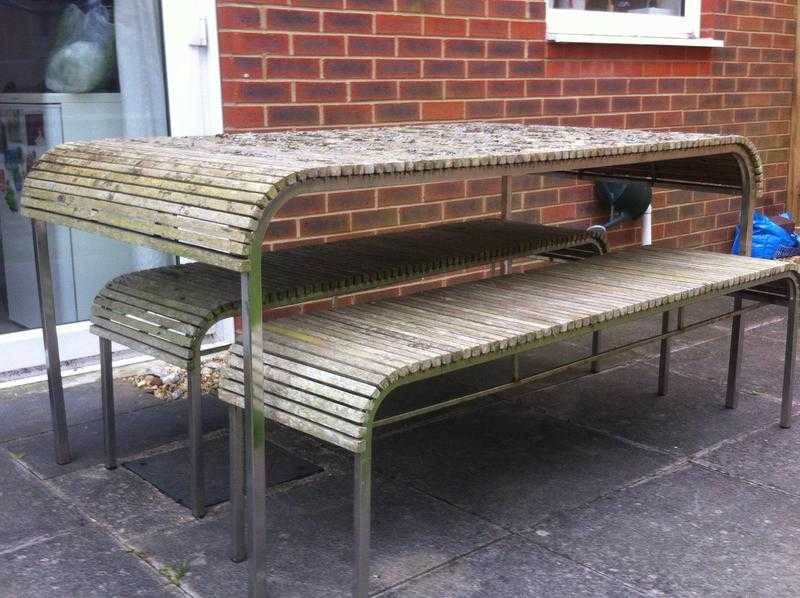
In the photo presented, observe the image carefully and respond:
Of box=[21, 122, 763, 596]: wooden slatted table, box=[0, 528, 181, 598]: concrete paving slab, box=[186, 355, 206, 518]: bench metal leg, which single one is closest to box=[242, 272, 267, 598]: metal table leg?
box=[21, 122, 763, 596]: wooden slatted table

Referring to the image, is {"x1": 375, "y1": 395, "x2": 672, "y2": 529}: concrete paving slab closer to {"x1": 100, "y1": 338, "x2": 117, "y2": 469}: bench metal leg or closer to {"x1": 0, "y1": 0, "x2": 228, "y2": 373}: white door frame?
{"x1": 100, "y1": 338, "x2": 117, "y2": 469}: bench metal leg

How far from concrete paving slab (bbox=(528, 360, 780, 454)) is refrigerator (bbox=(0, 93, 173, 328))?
5.96ft

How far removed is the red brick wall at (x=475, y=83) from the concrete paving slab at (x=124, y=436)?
2.99 feet

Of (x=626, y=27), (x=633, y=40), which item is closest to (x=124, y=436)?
(x=633, y=40)

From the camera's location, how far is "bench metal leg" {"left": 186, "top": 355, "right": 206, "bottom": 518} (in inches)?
103

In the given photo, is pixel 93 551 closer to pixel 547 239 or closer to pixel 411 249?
pixel 411 249

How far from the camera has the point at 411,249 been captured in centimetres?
352

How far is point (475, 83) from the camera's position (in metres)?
4.89

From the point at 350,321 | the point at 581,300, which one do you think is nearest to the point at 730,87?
the point at 581,300

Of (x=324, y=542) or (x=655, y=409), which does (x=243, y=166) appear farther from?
(x=655, y=409)

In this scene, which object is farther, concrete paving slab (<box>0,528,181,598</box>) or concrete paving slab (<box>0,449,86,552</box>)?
concrete paving slab (<box>0,449,86,552</box>)

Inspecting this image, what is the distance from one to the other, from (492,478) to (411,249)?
901 millimetres

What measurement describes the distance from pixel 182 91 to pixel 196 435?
1.89 metres

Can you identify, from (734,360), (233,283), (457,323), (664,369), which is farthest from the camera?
(664,369)
